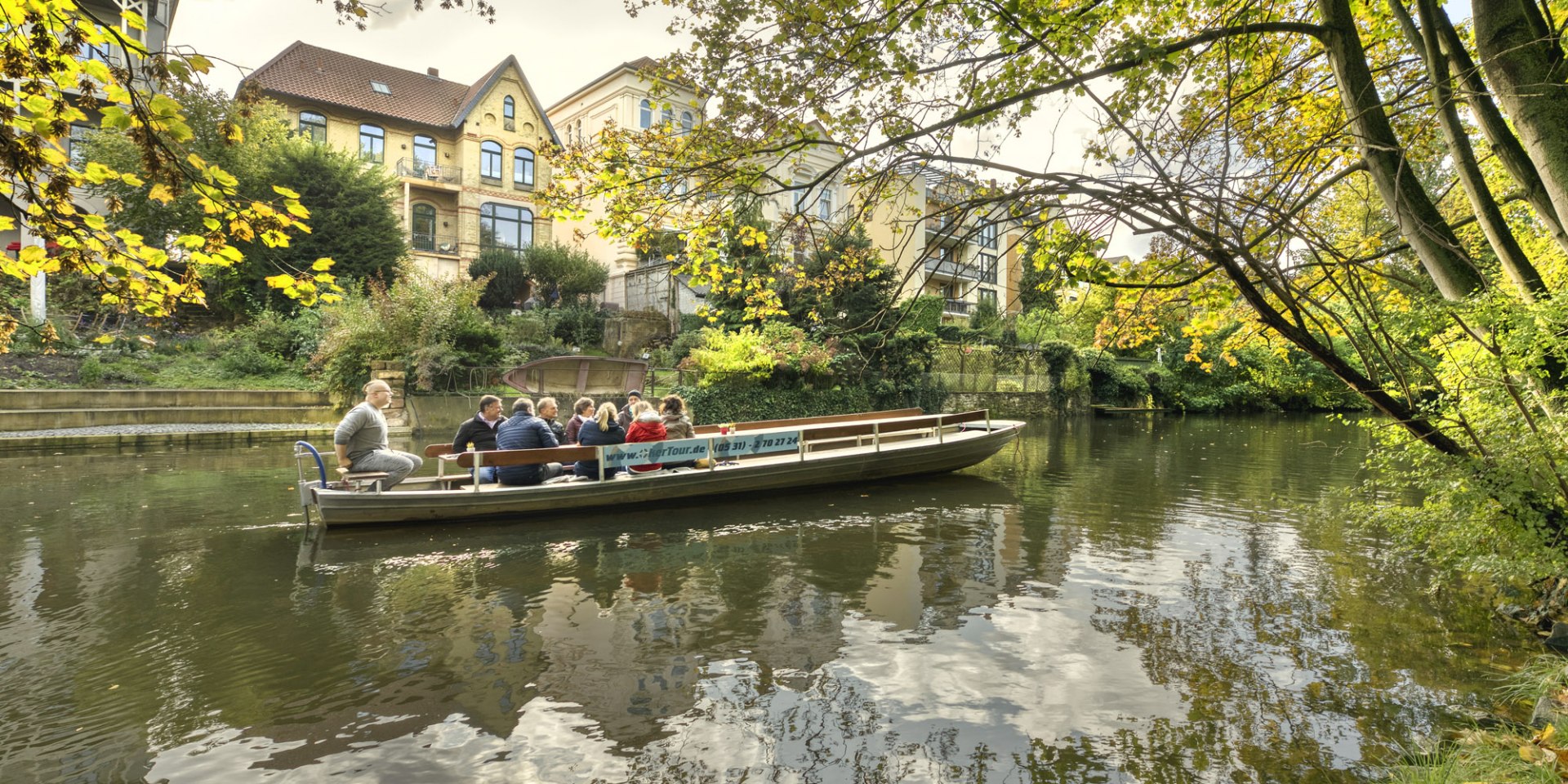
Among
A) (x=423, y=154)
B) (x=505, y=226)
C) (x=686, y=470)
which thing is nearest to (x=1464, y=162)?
(x=686, y=470)

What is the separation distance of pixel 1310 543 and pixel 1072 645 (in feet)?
17.6

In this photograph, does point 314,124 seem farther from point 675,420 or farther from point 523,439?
point 523,439

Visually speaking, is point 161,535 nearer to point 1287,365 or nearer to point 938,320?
point 938,320

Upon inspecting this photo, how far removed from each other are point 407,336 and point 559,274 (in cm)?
1029

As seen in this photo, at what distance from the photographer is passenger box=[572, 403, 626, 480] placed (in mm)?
10484

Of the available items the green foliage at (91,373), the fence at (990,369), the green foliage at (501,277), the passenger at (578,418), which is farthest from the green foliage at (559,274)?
the passenger at (578,418)

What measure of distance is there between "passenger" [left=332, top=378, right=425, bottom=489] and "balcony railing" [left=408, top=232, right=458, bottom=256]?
24.8m

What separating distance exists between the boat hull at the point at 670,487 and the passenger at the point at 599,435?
0.39 meters

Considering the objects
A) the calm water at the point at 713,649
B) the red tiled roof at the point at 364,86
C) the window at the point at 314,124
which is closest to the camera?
the calm water at the point at 713,649

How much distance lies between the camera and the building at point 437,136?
99.9 feet

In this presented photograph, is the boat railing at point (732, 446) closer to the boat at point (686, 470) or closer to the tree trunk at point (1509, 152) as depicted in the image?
the boat at point (686, 470)

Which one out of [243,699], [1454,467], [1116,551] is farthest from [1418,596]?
[243,699]

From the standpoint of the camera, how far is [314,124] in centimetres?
3003

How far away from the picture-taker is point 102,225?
360cm
